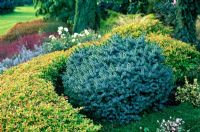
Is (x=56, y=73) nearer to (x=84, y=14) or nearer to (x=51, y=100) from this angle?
(x=51, y=100)

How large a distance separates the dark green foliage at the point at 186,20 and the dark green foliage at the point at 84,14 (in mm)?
5923

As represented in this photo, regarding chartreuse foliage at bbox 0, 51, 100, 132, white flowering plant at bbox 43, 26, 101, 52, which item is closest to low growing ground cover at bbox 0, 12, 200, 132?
chartreuse foliage at bbox 0, 51, 100, 132

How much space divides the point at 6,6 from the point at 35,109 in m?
27.3

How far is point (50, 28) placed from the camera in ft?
62.0

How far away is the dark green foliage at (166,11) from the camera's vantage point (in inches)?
556

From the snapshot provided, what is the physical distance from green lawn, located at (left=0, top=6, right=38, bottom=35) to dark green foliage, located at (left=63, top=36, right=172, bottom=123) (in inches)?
719

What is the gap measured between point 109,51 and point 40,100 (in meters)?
1.78

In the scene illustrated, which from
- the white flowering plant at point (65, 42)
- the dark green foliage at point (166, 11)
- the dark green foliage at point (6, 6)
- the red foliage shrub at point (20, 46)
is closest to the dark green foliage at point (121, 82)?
the white flowering plant at point (65, 42)

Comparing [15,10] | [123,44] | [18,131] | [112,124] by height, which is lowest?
[15,10]

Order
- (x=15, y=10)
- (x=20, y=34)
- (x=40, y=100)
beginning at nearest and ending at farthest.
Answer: (x=40, y=100) < (x=20, y=34) < (x=15, y=10)

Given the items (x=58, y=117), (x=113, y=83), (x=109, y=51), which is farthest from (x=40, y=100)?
(x=109, y=51)

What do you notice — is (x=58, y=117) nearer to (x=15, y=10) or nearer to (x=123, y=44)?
(x=123, y=44)

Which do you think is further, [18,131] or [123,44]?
[123,44]

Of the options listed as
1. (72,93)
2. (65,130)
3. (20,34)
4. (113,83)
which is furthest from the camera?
(20,34)
